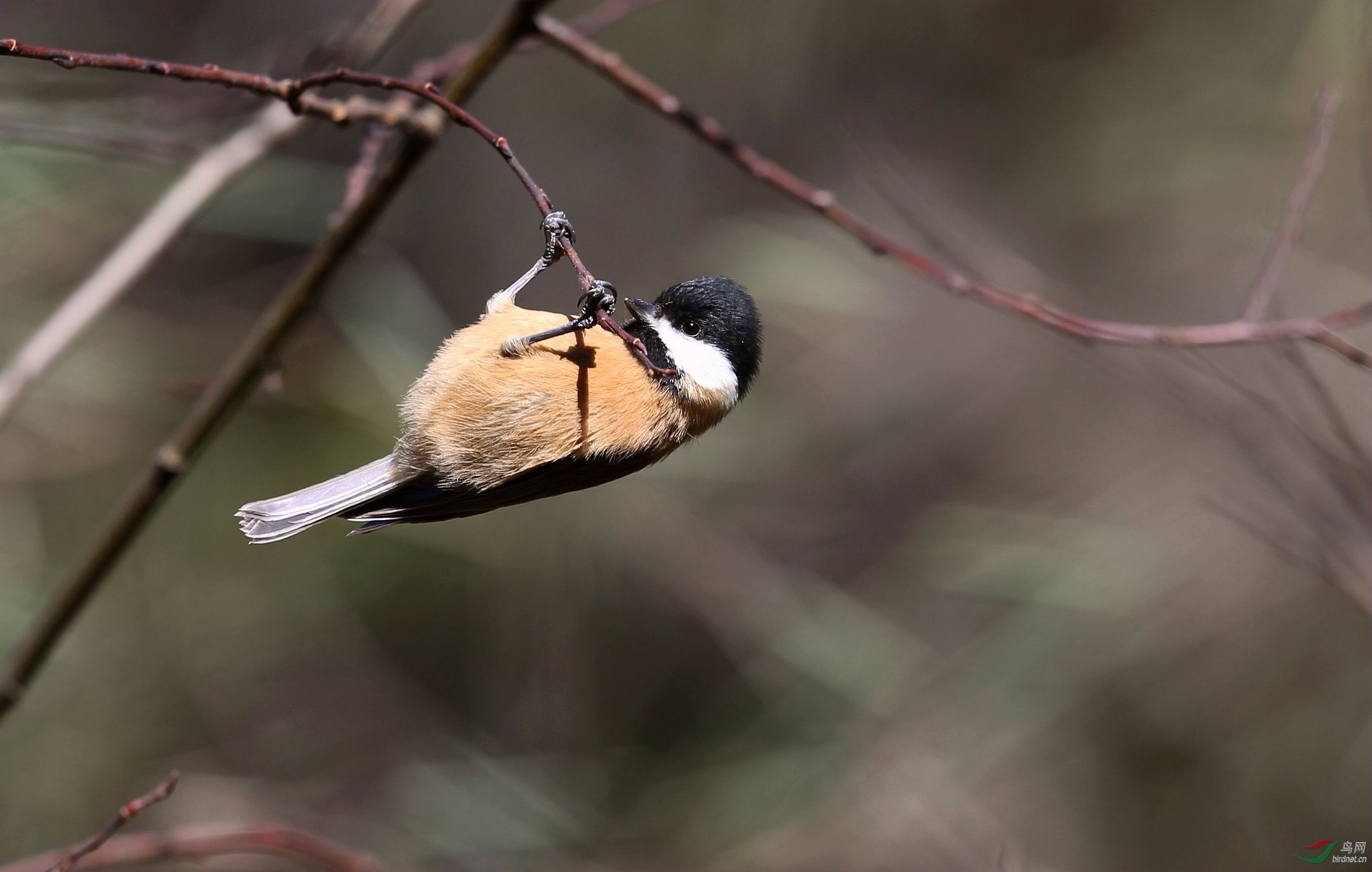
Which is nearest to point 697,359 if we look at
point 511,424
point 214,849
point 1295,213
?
point 511,424

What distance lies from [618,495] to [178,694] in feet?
6.41

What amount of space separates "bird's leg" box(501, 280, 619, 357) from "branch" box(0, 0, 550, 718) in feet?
1.33

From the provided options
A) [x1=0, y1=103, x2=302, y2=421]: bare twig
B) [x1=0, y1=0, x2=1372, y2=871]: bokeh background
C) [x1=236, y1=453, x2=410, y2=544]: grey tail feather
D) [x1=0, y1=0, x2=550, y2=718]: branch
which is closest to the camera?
[x1=236, y1=453, x2=410, y2=544]: grey tail feather

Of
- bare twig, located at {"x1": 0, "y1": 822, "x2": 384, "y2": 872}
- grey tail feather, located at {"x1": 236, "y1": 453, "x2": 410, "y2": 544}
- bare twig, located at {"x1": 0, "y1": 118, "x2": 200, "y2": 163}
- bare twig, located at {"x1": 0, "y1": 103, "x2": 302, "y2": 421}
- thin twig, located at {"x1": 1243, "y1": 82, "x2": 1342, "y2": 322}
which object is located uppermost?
bare twig, located at {"x1": 0, "y1": 118, "x2": 200, "y2": 163}

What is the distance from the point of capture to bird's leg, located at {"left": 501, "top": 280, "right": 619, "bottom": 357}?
1.55 meters

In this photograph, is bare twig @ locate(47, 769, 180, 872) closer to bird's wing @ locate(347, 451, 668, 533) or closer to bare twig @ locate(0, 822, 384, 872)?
bare twig @ locate(0, 822, 384, 872)

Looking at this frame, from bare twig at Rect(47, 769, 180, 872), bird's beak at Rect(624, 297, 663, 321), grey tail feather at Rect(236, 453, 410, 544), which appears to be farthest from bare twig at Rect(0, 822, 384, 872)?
bird's beak at Rect(624, 297, 663, 321)

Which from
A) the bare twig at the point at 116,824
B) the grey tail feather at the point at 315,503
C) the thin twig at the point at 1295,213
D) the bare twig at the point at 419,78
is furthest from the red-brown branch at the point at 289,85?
the thin twig at the point at 1295,213

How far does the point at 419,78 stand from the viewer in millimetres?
2504

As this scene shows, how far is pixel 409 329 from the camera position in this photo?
3.71 metres

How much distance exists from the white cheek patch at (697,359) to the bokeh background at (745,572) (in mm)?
809

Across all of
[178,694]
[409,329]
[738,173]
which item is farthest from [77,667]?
[738,173]

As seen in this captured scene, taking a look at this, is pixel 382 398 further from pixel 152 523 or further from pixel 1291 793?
pixel 1291 793

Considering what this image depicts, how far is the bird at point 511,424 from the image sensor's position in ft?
6.43
